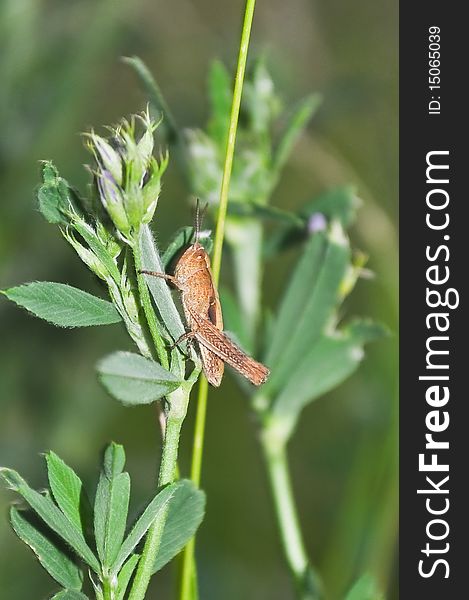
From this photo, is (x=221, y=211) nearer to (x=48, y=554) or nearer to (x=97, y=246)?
(x=97, y=246)

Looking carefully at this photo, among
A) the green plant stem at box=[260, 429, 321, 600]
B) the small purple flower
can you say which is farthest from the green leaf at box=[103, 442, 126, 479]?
the small purple flower

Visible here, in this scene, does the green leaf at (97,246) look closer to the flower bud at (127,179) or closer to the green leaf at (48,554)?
the flower bud at (127,179)

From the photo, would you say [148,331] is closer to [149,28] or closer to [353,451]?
[353,451]

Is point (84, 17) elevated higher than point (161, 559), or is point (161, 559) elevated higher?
point (84, 17)

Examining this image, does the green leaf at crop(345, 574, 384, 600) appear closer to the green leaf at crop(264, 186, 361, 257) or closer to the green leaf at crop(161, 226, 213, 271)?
the green leaf at crop(161, 226, 213, 271)

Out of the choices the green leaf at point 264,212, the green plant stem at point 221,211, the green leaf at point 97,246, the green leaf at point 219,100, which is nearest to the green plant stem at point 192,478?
the green plant stem at point 221,211

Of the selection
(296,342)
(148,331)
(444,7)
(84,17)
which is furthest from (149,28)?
(148,331)
